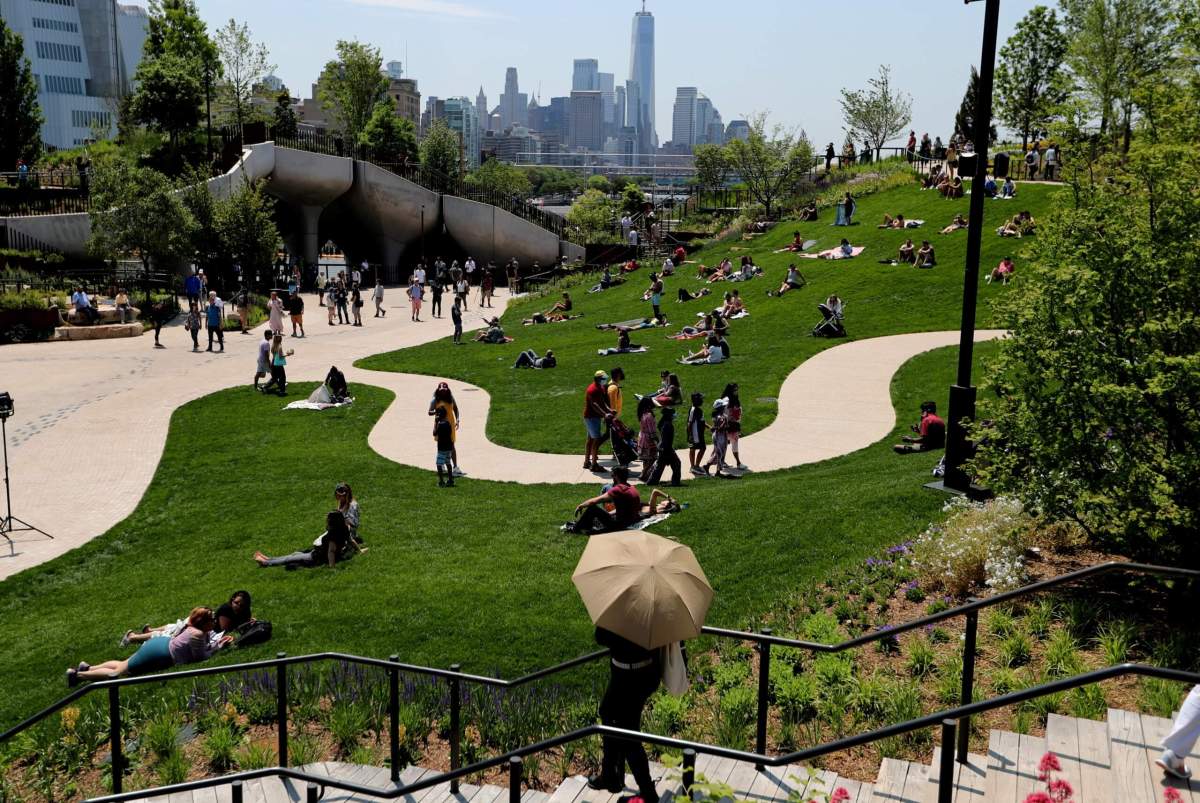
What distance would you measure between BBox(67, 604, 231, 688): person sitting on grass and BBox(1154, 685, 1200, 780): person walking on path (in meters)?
8.28

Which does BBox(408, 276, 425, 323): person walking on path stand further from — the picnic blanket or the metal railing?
the metal railing

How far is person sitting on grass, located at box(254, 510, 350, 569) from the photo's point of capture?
1307 cm

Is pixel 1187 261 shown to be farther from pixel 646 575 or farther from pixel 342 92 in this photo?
pixel 342 92

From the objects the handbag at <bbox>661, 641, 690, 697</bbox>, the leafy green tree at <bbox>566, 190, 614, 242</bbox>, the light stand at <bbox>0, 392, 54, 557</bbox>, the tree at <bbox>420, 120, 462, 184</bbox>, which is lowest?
the light stand at <bbox>0, 392, 54, 557</bbox>

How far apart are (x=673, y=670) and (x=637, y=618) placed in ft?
1.50

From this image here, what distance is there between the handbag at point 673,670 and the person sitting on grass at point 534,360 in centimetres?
2026

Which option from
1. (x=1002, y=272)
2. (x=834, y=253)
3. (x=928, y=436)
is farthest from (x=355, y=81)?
(x=928, y=436)

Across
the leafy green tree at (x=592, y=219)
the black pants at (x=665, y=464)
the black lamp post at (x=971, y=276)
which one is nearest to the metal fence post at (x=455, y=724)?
the black lamp post at (x=971, y=276)

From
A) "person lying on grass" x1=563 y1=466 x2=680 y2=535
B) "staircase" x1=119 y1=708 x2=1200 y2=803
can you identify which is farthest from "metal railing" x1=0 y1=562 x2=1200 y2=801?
"person lying on grass" x1=563 y1=466 x2=680 y2=535

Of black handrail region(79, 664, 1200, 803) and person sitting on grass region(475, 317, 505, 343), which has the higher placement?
black handrail region(79, 664, 1200, 803)

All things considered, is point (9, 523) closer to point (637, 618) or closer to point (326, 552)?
point (326, 552)

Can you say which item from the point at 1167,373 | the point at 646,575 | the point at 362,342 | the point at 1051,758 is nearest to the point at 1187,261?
the point at 1167,373

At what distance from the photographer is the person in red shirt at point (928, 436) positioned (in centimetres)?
1628

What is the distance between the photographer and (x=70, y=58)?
440ft
